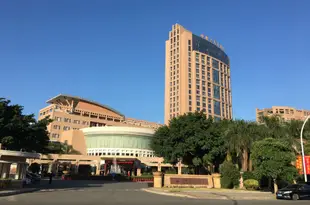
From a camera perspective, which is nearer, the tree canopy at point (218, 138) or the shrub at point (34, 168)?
the tree canopy at point (218, 138)

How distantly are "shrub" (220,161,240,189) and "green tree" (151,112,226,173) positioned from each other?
513 centimetres

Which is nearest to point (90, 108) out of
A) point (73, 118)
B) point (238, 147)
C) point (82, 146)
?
point (73, 118)

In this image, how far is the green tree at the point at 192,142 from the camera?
37.3 metres

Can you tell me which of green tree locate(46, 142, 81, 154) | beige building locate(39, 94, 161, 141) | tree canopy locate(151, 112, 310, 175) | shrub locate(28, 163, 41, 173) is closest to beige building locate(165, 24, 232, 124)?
beige building locate(39, 94, 161, 141)

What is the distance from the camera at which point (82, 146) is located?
92562 mm

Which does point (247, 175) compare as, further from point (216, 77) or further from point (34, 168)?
point (216, 77)

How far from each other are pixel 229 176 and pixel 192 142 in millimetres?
7660

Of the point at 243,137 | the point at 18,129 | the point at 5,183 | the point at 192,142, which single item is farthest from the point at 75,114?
the point at 5,183

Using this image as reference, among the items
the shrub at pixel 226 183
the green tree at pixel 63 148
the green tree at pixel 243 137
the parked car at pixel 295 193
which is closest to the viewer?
the parked car at pixel 295 193

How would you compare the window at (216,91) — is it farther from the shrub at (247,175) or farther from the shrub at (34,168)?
the shrub at (247,175)

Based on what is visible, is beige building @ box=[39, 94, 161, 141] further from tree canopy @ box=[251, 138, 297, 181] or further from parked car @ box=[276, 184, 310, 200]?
parked car @ box=[276, 184, 310, 200]

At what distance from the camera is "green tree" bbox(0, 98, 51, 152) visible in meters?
31.9

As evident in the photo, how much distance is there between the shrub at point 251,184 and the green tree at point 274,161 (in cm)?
352

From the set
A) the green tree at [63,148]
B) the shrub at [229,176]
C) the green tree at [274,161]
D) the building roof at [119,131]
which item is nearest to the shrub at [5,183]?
the shrub at [229,176]
